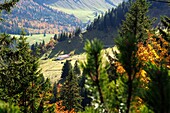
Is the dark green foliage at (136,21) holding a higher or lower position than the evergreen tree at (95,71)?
higher

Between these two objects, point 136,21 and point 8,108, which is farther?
point 136,21

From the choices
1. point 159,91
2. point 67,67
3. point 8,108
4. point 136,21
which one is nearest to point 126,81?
point 159,91

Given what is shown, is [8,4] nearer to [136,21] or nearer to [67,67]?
[136,21]

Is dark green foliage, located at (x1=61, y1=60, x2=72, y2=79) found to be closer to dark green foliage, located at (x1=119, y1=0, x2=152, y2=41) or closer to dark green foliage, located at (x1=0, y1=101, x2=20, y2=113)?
dark green foliage, located at (x1=119, y1=0, x2=152, y2=41)

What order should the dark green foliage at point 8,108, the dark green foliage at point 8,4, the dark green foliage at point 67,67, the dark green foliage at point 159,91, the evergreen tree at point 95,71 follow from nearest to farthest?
the dark green foliage at point 159,91
the dark green foliage at point 8,108
the evergreen tree at point 95,71
the dark green foliage at point 8,4
the dark green foliage at point 67,67

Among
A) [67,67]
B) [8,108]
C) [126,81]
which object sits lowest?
[67,67]

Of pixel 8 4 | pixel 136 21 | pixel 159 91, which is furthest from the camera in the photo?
pixel 136 21

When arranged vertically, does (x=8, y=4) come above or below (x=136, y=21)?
above

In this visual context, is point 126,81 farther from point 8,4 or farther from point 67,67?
point 67,67

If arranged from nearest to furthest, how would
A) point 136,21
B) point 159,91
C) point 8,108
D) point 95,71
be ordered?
point 159,91
point 8,108
point 95,71
point 136,21

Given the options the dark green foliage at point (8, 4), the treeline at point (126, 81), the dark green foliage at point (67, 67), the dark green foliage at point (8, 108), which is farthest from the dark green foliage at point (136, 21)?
the dark green foliage at point (67, 67)

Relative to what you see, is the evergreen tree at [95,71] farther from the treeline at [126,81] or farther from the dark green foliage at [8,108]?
the dark green foliage at [8,108]

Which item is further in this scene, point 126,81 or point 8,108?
point 126,81

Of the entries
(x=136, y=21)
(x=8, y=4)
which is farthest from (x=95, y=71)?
(x=136, y=21)
